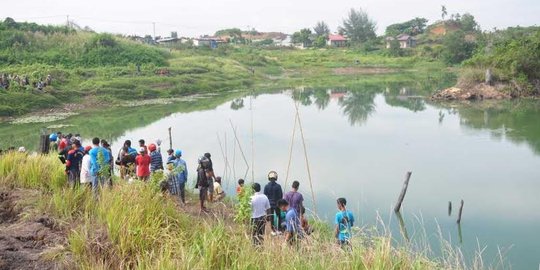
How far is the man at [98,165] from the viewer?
9.13m

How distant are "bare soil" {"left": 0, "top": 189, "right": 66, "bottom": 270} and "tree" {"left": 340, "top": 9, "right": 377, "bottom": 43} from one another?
9834cm

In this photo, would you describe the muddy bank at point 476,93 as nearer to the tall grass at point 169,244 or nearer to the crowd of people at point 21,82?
the crowd of people at point 21,82

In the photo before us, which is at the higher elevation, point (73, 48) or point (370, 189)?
point (73, 48)

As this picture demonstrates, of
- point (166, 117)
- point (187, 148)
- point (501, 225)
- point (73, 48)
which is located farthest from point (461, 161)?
point (73, 48)

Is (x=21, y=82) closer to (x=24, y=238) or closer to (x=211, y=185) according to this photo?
(x=211, y=185)

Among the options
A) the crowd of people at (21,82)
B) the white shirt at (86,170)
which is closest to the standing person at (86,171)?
the white shirt at (86,170)

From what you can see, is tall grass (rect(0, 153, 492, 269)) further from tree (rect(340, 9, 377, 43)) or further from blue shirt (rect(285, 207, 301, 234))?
tree (rect(340, 9, 377, 43))

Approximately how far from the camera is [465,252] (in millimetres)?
10352

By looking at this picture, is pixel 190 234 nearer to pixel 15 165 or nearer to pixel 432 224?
pixel 15 165

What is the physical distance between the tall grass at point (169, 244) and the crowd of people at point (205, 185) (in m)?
0.67

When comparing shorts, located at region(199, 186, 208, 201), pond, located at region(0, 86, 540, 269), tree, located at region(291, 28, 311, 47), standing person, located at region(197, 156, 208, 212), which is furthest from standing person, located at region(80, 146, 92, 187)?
tree, located at region(291, 28, 311, 47)

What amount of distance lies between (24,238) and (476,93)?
37789 mm

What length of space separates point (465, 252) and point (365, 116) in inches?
897

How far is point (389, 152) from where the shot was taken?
67.2ft
